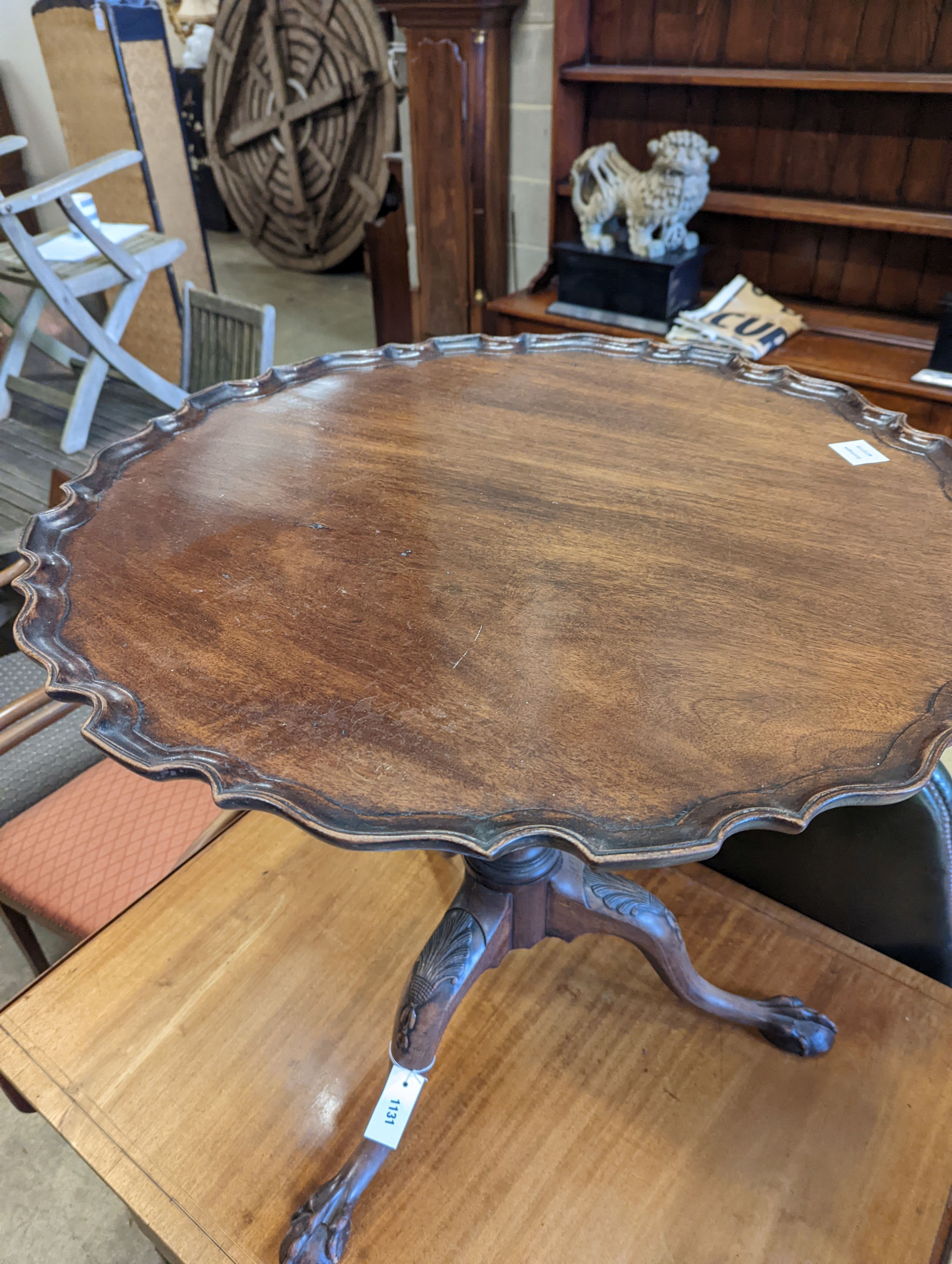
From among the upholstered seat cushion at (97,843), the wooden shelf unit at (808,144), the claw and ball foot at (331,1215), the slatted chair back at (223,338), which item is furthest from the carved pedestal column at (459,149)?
the claw and ball foot at (331,1215)

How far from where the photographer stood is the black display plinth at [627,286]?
2424 millimetres

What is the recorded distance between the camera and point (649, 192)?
2.31 m

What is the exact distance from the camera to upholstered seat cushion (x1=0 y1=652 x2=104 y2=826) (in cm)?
151

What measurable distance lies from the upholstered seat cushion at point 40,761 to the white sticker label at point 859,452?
126 centimetres

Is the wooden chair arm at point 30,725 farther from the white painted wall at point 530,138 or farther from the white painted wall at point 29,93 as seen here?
the white painted wall at point 29,93

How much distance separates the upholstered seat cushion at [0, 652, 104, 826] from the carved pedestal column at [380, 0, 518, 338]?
78.0 inches

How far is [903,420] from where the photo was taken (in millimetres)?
1252

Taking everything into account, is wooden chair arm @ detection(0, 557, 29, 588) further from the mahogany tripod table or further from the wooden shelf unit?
the wooden shelf unit

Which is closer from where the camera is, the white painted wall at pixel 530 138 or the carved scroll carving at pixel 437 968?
the carved scroll carving at pixel 437 968

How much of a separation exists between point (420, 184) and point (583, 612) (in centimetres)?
239

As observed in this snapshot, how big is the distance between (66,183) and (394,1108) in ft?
9.35

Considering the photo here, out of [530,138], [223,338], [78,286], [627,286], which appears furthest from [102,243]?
[627,286]

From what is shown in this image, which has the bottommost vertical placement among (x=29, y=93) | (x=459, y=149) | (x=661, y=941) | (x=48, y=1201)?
(x=48, y=1201)

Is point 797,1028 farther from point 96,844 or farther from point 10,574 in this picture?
point 10,574
